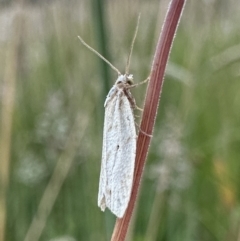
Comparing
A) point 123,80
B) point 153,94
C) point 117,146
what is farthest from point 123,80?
point 153,94

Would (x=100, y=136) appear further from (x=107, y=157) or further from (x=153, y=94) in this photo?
(x=153, y=94)

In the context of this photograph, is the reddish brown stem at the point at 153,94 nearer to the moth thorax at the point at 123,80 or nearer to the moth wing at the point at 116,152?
the moth wing at the point at 116,152

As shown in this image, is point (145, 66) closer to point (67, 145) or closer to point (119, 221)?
point (67, 145)

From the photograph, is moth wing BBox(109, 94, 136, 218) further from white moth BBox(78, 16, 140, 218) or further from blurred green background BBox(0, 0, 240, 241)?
blurred green background BBox(0, 0, 240, 241)

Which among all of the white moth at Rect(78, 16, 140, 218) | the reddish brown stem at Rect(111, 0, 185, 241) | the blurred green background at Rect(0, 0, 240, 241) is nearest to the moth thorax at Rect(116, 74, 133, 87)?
the white moth at Rect(78, 16, 140, 218)

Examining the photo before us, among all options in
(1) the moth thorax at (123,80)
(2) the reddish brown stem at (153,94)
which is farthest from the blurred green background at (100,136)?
(2) the reddish brown stem at (153,94)

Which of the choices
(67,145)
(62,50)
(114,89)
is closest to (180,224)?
(67,145)

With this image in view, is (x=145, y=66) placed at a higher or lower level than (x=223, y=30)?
lower
